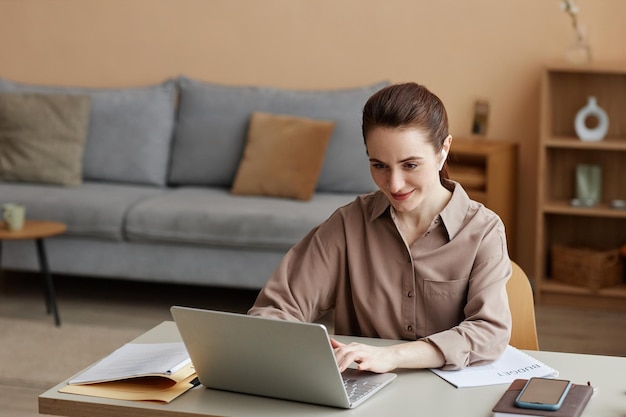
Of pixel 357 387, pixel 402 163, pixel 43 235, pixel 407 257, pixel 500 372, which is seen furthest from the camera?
pixel 43 235

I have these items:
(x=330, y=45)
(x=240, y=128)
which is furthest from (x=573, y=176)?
(x=240, y=128)

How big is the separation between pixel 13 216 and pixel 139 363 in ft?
8.00

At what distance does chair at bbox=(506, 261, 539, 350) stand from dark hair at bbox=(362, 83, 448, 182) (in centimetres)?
34

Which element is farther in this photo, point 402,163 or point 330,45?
point 330,45

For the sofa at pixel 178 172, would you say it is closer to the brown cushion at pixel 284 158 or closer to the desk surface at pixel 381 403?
the brown cushion at pixel 284 158

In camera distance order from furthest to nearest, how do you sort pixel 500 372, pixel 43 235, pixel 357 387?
pixel 43 235 → pixel 500 372 → pixel 357 387

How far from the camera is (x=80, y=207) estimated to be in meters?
4.26

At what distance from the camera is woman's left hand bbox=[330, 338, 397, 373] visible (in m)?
1.62

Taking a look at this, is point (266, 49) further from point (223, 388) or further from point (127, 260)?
point (223, 388)

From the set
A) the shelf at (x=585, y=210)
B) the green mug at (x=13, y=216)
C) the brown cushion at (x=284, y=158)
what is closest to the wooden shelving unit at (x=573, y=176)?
the shelf at (x=585, y=210)

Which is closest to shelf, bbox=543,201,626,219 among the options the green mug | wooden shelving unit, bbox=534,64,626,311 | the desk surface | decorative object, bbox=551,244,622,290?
wooden shelving unit, bbox=534,64,626,311

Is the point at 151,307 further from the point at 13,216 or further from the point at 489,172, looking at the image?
the point at 489,172

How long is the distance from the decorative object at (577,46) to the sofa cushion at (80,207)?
6.64 ft

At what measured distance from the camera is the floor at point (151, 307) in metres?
3.96
